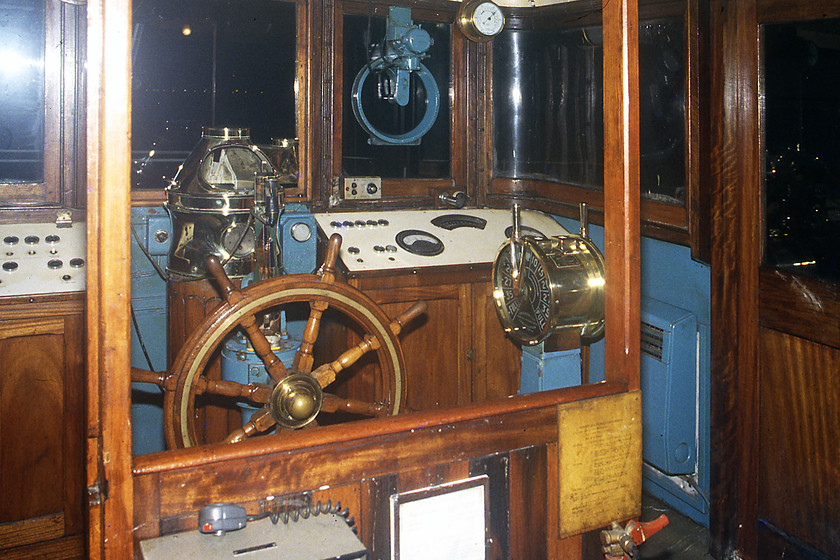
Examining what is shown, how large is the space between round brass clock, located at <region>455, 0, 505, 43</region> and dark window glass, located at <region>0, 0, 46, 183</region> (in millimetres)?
1830

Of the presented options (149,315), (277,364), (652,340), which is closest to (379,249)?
(149,315)

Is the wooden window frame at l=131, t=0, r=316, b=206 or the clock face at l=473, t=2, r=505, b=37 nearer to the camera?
the wooden window frame at l=131, t=0, r=316, b=206

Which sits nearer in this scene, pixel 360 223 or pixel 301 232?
pixel 301 232

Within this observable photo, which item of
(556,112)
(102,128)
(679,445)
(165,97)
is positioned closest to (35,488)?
(165,97)

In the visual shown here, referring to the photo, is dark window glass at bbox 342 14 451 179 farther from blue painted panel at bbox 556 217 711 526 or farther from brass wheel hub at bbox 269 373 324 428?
brass wheel hub at bbox 269 373 324 428

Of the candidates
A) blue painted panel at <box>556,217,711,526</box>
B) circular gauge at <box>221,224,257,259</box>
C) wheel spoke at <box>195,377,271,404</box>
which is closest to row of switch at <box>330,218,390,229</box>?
circular gauge at <box>221,224,257,259</box>

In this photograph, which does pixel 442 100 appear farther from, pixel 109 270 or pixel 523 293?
pixel 109 270

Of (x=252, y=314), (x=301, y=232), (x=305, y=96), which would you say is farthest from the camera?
(x=305, y=96)

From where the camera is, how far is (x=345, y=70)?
3.57 m

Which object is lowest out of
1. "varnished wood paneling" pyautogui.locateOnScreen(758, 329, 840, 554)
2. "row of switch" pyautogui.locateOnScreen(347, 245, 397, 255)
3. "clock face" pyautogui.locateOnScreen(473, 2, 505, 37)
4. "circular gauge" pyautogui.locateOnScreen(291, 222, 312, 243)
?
"varnished wood paneling" pyautogui.locateOnScreen(758, 329, 840, 554)

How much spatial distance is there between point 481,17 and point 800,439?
7.75ft

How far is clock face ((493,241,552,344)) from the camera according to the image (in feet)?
6.74

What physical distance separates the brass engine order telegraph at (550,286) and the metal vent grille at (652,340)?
71 cm

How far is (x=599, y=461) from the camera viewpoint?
4.73 feet
